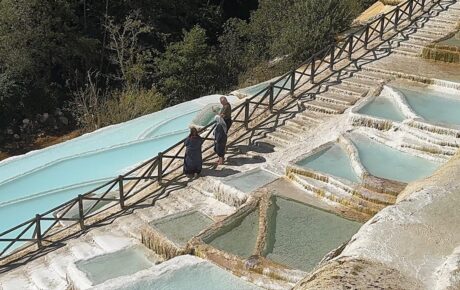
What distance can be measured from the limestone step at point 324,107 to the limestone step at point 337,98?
0.43 ft

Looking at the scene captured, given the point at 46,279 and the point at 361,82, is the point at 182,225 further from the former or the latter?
the point at 361,82

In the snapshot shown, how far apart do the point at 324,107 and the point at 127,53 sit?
14.4m

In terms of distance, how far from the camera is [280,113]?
1320 centimetres

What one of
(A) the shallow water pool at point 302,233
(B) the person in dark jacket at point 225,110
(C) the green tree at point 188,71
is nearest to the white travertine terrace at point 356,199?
(A) the shallow water pool at point 302,233

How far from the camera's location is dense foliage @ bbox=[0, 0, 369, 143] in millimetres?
21203

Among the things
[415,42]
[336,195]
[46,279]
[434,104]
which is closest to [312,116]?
[434,104]

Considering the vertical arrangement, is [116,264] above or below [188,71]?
below

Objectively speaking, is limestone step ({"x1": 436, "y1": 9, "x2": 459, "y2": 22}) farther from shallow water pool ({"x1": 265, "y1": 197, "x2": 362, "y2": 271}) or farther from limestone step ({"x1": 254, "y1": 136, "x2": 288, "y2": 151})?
shallow water pool ({"x1": 265, "y1": 197, "x2": 362, "y2": 271})

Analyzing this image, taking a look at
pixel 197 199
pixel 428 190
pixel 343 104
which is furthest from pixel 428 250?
pixel 343 104

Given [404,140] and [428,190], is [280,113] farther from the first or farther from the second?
[428,190]

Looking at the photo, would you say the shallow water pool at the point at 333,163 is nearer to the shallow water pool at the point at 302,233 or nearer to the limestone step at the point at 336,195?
the limestone step at the point at 336,195

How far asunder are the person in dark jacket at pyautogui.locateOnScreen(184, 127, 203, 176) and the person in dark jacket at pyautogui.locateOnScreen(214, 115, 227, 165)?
43 cm

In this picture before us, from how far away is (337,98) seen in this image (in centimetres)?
1352

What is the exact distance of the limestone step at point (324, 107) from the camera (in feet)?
42.6
